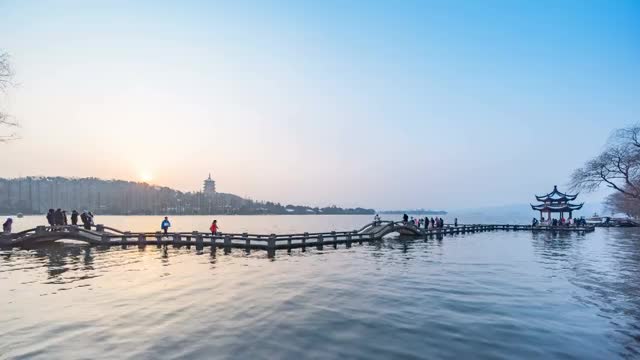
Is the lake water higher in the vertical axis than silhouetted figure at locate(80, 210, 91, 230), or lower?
lower

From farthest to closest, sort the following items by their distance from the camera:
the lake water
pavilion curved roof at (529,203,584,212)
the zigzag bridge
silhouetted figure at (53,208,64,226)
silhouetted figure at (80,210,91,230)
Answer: pavilion curved roof at (529,203,584,212) < silhouetted figure at (80,210,91,230) < silhouetted figure at (53,208,64,226) < the zigzag bridge < the lake water

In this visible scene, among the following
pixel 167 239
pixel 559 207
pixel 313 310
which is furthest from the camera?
pixel 559 207

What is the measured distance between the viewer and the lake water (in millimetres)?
9938

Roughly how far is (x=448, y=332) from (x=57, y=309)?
39.8 ft

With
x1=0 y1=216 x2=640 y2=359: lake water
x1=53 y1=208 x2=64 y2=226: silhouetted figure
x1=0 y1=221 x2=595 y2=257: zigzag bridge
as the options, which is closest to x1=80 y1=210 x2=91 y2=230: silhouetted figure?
x1=0 y1=221 x2=595 y2=257: zigzag bridge

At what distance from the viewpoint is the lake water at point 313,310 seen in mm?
9938

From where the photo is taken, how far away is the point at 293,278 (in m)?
19.8

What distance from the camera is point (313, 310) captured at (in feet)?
44.7

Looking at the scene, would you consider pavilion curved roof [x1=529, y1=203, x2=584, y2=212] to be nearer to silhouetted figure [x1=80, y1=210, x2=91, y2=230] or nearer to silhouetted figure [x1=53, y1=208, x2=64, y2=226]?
silhouetted figure [x1=80, y1=210, x2=91, y2=230]

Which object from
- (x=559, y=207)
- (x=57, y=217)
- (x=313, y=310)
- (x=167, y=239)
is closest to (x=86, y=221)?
(x=57, y=217)

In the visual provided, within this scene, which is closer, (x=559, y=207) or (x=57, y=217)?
(x=57, y=217)

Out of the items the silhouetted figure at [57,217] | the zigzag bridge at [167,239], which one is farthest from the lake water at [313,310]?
the silhouetted figure at [57,217]

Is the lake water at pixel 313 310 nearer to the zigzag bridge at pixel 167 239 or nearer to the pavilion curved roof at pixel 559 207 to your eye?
the zigzag bridge at pixel 167 239

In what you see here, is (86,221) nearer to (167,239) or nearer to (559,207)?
(167,239)
